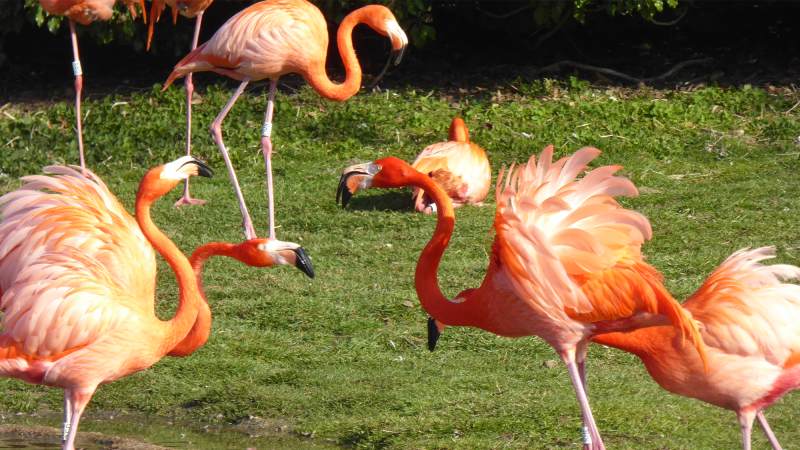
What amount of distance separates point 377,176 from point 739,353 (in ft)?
4.88

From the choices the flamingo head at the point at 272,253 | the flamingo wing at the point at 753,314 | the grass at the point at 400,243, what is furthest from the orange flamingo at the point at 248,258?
the flamingo wing at the point at 753,314

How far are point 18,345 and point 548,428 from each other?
6.92ft

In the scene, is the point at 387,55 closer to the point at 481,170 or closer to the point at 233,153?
A: the point at 233,153

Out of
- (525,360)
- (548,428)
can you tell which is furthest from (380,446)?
(525,360)

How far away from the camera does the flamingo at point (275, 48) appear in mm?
5500

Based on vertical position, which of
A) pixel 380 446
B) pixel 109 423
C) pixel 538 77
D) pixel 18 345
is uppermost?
pixel 538 77

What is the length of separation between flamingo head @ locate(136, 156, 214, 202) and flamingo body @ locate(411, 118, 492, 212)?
281 cm

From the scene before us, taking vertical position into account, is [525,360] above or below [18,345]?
below

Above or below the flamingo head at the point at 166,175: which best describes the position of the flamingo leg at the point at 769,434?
below

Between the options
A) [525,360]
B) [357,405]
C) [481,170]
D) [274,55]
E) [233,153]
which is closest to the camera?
[357,405]

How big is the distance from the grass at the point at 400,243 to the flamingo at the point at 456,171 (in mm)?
141

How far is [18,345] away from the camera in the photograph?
10.4 feet

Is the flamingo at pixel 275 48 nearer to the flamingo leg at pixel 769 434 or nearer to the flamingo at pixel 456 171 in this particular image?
the flamingo at pixel 456 171

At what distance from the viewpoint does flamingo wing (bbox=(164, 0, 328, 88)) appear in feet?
18.0
